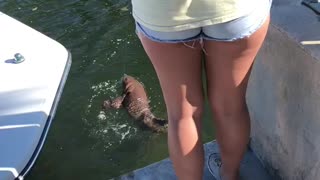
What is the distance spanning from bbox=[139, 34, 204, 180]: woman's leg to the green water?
8.50 ft

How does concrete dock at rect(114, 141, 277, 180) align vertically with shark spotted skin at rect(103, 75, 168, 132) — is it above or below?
above

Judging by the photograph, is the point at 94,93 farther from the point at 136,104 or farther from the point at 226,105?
the point at 226,105

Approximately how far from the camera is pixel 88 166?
488 centimetres

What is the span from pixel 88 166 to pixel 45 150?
561 millimetres

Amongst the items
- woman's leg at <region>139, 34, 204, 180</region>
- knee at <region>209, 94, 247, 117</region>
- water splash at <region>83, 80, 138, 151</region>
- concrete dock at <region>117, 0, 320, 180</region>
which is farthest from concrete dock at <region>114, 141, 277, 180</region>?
water splash at <region>83, 80, 138, 151</region>

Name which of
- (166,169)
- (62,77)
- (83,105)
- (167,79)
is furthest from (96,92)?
(167,79)

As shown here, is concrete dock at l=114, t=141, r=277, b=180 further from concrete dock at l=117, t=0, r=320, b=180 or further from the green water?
the green water

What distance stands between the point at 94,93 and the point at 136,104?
718 mm

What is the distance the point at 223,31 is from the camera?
1774 millimetres

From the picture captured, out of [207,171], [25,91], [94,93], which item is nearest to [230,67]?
[207,171]

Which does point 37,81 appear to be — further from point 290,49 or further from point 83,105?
point 290,49

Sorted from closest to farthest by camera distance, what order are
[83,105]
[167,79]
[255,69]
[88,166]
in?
[167,79], [255,69], [88,166], [83,105]

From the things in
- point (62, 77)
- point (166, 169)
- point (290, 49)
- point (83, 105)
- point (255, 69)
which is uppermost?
point (290, 49)

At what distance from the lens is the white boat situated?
11.4ft
